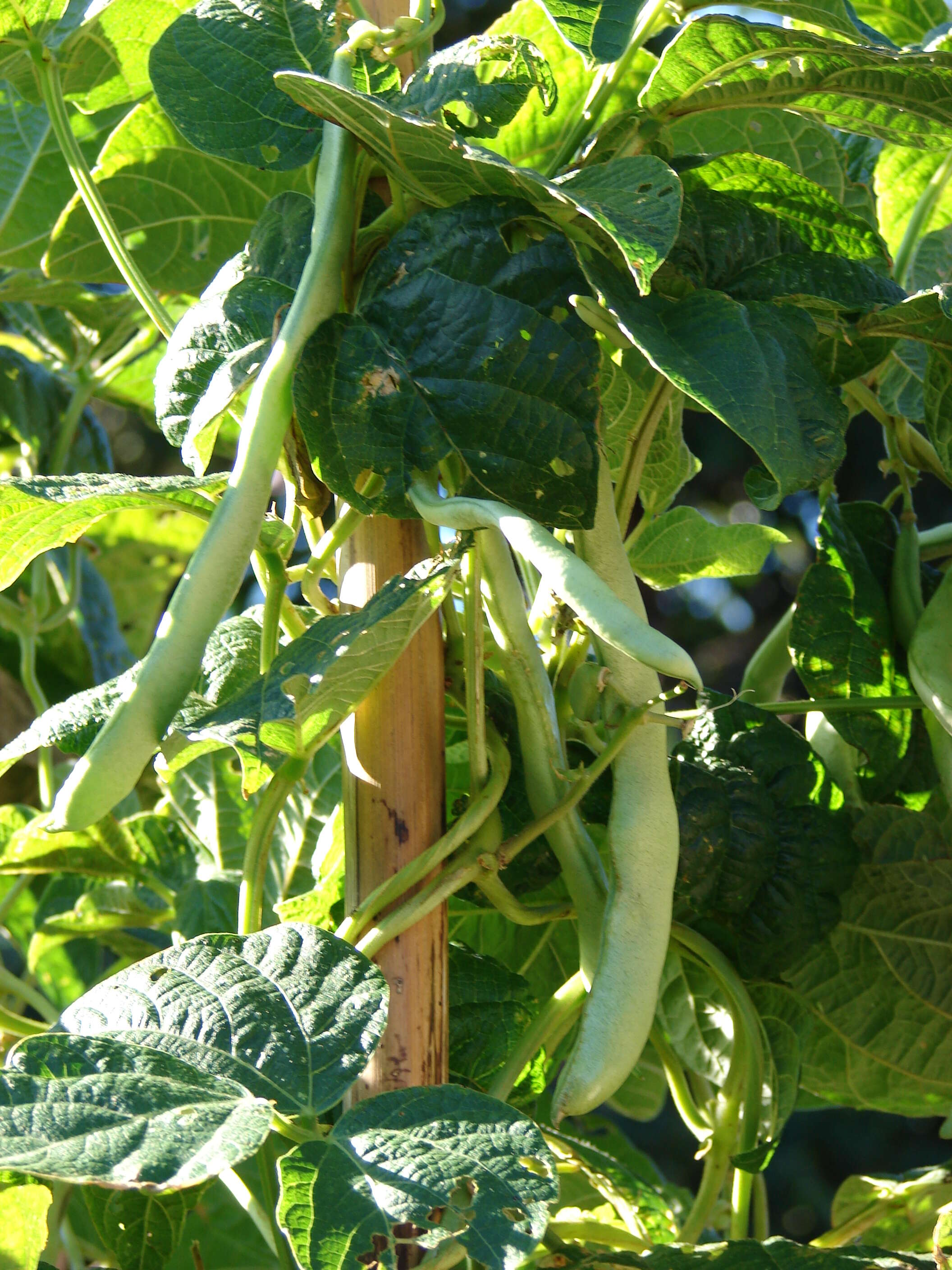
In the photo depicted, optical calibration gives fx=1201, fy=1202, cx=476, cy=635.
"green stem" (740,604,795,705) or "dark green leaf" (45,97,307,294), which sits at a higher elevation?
"dark green leaf" (45,97,307,294)

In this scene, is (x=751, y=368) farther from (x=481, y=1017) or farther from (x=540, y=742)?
(x=481, y=1017)

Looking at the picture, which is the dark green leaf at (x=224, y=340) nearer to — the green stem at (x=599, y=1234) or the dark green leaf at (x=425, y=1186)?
the dark green leaf at (x=425, y=1186)

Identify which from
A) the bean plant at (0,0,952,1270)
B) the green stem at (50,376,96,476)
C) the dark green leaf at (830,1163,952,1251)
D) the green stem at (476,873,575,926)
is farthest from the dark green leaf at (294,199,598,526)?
the green stem at (50,376,96,476)

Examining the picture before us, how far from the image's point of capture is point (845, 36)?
42cm

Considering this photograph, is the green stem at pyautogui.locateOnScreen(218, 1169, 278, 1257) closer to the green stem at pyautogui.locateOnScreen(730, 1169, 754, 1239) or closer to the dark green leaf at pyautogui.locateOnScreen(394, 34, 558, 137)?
the green stem at pyautogui.locateOnScreen(730, 1169, 754, 1239)

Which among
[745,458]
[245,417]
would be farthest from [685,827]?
[745,458]

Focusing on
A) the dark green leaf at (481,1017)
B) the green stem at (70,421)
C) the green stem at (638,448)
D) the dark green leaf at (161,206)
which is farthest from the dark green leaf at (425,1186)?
the green stem at (70,421)

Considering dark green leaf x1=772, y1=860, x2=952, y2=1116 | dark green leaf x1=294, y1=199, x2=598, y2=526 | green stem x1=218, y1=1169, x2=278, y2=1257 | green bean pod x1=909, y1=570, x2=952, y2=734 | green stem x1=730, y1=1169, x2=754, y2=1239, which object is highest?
dark green leaf x1=294, y1=199, x2=598, y2=526

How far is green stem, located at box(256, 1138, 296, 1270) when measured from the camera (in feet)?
1.23

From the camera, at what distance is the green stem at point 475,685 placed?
1.22ft

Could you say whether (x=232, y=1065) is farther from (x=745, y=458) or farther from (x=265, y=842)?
(x=745, y=458)

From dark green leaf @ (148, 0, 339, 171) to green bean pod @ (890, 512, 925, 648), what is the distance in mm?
293

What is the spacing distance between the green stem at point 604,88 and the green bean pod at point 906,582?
0.22 metres

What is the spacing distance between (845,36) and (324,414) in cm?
24
